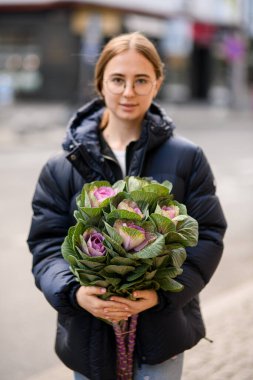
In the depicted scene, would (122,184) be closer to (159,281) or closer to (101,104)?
(159,281)

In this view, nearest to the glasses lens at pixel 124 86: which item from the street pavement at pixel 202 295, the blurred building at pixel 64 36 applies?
the street pavement at pixel 202 295

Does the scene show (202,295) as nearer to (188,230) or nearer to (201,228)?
(201,228)

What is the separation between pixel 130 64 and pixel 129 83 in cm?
7

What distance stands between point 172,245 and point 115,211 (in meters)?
0.20

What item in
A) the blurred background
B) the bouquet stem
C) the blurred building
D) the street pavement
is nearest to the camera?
the bouquet stem

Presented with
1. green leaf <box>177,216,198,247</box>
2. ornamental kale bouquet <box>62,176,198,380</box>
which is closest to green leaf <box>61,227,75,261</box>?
ornamental kale bouquet <box>62,176,198,380</box>

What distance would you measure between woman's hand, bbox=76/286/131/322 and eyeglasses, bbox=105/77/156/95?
732 millimetres

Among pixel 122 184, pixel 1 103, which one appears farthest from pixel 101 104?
pixel 1 103

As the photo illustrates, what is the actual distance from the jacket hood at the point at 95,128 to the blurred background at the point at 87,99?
0.98 feet

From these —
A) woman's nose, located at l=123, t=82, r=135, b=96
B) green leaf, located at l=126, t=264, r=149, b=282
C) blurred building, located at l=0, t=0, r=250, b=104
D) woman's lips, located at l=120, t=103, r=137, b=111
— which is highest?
woman's nose, located at l=123, t=82, r=135, b=96

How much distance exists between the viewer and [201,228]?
2373mm

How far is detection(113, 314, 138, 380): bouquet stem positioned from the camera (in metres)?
2.21

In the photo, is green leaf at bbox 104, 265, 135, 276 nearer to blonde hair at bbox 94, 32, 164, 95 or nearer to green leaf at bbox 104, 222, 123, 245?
green leaf at bbox 104, 222, 123, 245

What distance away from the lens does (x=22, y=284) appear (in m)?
5.98
